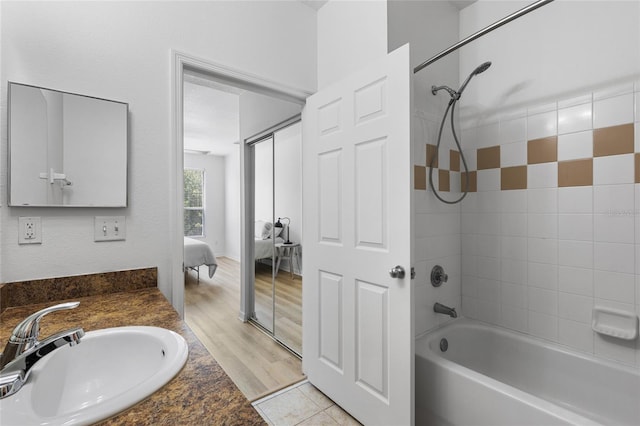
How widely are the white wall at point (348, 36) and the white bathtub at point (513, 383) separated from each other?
5.52 ft

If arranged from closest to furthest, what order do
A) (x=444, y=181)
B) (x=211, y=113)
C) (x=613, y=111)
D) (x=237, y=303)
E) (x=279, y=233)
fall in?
(x=613, y=111)
(x=444, y=181)
(x=279, y=233)
(x=237, y=303)
(x=211, y=113)

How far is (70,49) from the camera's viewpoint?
4.23 feet

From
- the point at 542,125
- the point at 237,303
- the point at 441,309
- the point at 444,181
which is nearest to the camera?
the point at 542,125

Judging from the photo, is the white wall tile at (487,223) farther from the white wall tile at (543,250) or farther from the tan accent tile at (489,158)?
the tan accent tile at (489,158)

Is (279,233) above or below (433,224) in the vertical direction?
below

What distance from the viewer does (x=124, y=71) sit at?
1405 mm

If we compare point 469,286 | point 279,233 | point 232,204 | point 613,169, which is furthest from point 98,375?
point 232,204

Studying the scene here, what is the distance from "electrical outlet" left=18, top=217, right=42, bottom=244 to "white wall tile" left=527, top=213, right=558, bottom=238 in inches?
96.8

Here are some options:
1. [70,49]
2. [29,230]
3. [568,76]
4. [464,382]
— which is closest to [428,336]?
[464,382]

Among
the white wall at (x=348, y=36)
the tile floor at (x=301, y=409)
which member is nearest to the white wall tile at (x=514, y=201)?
the white wall at (x=348, y=36)

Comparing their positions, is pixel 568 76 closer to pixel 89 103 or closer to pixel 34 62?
pixel 89 103

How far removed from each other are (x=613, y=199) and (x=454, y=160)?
32.3 inches

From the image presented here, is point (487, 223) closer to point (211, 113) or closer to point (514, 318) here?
point (514, 318)

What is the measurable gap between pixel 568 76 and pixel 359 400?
211 cm
